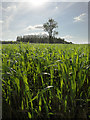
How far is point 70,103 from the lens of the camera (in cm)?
139

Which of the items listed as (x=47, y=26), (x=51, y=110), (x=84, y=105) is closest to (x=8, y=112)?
(x=51, y=110)

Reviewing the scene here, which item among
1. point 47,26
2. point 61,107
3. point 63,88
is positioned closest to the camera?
point 61,107

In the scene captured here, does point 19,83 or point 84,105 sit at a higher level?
point 19,83

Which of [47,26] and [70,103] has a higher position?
[47,26]

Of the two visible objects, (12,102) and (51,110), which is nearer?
A: (51,110)

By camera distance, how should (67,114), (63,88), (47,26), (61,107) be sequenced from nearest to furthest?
(67,114) → (61,107) → (63,88) → (47,26)

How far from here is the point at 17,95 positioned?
5.02ft

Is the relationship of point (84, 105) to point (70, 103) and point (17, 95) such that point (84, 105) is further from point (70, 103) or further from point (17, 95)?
point (17, 95)

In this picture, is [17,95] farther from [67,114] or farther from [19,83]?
[67,114]

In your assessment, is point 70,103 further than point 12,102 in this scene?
No

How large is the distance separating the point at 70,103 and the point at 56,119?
0.24 m

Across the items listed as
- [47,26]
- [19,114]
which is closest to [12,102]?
[19,114]

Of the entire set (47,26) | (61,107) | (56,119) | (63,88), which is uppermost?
(47,26)

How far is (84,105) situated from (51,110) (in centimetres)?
40
